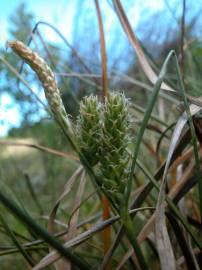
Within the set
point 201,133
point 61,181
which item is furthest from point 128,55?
point 201,133

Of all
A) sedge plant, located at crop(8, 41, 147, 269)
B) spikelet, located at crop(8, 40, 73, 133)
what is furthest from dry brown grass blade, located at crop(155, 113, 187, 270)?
spikelet, located at crop(8, 40, 73, 133)

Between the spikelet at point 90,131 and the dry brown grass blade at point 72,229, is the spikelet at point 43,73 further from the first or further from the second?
the dry brown grass blade at point 72,229

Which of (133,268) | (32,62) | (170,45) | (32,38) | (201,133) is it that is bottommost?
(133,268)

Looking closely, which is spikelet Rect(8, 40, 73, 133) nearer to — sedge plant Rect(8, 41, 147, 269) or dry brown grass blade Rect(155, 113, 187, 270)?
sedge plant Rect(8, 41, 147, 269)

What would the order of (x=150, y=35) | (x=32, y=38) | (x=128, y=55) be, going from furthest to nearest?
(x=128, y=55) → (x=150, y=35) → (x=32, y=38)

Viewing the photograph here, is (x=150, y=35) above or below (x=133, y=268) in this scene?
above

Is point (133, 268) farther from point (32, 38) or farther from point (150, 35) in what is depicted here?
point (150, 35)

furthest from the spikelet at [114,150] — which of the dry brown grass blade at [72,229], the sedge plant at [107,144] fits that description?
the dry brown grass blade at [72,229]

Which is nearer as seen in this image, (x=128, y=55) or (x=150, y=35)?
(x=150, y=35)
